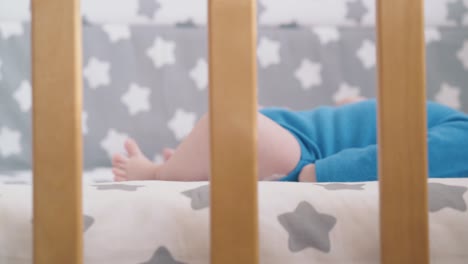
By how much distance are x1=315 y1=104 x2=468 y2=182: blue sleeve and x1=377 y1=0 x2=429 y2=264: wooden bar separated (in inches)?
12.6

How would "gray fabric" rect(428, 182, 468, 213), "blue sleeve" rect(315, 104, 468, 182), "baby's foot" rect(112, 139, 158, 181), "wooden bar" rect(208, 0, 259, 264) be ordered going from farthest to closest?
"baby's foot" rect(112, 139, 158, 181) → "blue sleeve" rect(315, 104, 468, 182) → "gray fabric" rect(428, 182, 468, 213) → "wooden bar" rect(208, 0, 259, 264)

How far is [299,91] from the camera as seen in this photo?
4.76 ft

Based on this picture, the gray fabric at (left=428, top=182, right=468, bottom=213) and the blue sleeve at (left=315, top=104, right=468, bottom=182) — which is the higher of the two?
the blue sleeve at (left=315, top=104, right=468, bottom=182)

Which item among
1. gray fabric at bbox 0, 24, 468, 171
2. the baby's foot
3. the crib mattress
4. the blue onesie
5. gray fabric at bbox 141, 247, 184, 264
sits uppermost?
gray fabric at bbox 0, 24, 468, 171

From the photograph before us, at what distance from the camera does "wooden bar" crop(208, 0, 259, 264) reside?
1.56 feet

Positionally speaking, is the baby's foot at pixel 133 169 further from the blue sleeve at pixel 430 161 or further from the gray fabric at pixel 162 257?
the gray fabric at pixel 162 257

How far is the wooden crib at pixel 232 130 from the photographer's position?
48 centimetres

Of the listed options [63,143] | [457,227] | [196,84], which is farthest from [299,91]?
[63,143]

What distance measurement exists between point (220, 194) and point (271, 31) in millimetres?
1040

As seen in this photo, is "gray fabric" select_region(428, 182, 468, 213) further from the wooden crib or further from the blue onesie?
the blue onesie

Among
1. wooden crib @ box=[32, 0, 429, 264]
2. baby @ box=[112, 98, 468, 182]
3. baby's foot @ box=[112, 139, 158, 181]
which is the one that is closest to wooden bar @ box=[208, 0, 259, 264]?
wooden crib @ box=[32, 0, 429, 264]

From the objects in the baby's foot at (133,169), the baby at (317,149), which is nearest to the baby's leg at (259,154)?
the baby at (317,149)

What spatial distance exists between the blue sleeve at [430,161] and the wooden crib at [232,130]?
322 mm

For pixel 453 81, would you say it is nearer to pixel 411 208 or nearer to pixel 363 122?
pixel 363 122
